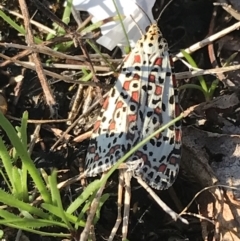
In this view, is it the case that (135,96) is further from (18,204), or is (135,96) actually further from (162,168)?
(18,204)

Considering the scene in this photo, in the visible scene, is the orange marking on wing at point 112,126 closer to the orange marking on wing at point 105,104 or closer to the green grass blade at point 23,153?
the orange marking on wing at point 105,104

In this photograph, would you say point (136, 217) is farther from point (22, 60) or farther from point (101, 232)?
point (22, 60)

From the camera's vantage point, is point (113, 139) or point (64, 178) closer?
point (113, 139)

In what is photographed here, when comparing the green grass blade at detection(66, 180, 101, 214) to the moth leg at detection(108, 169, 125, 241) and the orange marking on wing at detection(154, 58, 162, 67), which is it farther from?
the orange marking on wing at detection(154, 58, 162, 67)

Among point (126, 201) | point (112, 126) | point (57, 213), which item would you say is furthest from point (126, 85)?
point (57, 213)

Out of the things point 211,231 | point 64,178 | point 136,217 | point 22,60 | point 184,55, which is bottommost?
point 211,231

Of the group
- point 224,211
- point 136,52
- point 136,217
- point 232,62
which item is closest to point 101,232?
point 136,217
